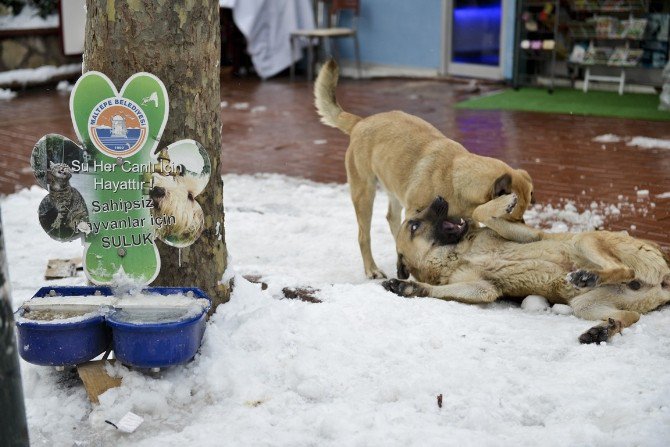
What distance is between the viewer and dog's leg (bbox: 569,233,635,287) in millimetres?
3863

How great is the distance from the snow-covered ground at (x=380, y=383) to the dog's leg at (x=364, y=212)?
963 mm

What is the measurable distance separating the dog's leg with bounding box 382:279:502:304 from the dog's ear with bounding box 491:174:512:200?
0.53 meters

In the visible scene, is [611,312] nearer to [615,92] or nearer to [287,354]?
[287,354]

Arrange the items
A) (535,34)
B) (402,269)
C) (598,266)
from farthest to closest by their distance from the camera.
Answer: (535,34)
(402,269)
(598,266)

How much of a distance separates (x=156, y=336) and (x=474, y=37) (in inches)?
473

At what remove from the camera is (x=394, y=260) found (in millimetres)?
5602

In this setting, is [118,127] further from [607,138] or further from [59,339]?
[607,138]

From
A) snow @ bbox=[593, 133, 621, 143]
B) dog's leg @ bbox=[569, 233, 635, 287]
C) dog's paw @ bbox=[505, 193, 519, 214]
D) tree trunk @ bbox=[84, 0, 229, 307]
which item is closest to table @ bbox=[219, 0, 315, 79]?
snow @ bbox=[593, 133, 621, 143]

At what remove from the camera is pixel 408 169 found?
16.4ft

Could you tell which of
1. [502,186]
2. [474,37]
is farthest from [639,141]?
[474,37]

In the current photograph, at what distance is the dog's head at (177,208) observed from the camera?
135 inches

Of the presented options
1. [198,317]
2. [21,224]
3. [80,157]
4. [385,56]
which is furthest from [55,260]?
[385,56]

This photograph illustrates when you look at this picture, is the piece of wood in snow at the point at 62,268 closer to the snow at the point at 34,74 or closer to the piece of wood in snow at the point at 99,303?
the piece of wood in snow at the point at 99,303

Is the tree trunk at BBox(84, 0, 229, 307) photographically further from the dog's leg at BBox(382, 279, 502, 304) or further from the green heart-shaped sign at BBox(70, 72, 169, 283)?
the dog's leg at BBox(382, 279, 502, 304)
